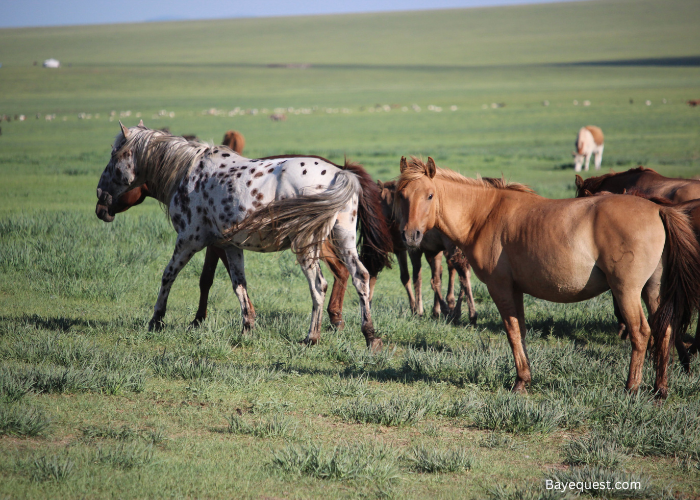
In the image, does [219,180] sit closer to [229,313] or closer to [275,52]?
[229,313]

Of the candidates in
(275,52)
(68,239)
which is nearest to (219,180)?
(68,239)

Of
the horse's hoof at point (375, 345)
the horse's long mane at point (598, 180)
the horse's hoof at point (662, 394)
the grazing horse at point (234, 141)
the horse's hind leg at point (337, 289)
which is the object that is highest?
the grazing horse at point (234, 141)

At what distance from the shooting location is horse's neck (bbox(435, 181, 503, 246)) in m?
5.01

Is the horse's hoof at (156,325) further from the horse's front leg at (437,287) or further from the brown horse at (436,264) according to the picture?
the horse's front leg at (437,287)

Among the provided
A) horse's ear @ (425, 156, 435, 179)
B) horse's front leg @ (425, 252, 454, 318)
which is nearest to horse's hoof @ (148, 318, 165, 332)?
horse's ear @ (425, 156, 435, 179)

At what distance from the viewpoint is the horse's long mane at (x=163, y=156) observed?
20.9 feet

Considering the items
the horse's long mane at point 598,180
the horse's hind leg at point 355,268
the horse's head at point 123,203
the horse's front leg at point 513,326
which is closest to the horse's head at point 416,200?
the horse's front leg at point 513,326

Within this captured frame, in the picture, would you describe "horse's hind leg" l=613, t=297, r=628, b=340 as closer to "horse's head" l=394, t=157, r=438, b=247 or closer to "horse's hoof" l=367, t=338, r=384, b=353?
"horse's hoof" l=367, t=338, r=384, b=353

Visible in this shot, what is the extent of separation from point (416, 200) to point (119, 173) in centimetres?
351

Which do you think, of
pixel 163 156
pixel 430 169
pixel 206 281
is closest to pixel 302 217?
pixel 430 169

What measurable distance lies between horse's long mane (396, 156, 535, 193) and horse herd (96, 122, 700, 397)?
1 cm

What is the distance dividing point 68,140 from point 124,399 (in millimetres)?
31579

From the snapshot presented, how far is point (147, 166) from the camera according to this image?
6555 mm

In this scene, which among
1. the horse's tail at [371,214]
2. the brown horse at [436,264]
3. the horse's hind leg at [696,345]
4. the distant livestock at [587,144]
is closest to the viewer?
the horse's hind leg at [696,345]
